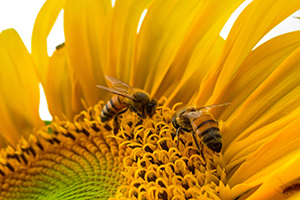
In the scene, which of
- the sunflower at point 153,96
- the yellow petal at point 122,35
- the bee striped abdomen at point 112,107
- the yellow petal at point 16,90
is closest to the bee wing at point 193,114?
the sunflower at point 153,96

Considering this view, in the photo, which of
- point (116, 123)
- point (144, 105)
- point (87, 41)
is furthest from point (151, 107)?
point (87, 41)

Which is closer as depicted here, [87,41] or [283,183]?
[283,183]

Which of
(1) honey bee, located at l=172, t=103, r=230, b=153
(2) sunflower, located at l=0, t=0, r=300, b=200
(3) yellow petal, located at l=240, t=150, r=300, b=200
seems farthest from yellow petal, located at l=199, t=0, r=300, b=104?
(3) yellow petal, located at l=240, t=150, r=300, b=200

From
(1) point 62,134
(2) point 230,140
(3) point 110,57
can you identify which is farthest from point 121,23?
(2) point 230,140

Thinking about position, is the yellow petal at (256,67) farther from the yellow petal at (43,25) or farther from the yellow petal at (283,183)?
the yellow petal at (43,25)

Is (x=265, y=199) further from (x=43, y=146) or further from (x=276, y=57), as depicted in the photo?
(x=43, y=146)

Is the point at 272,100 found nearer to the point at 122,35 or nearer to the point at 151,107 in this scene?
the point at 151,107
